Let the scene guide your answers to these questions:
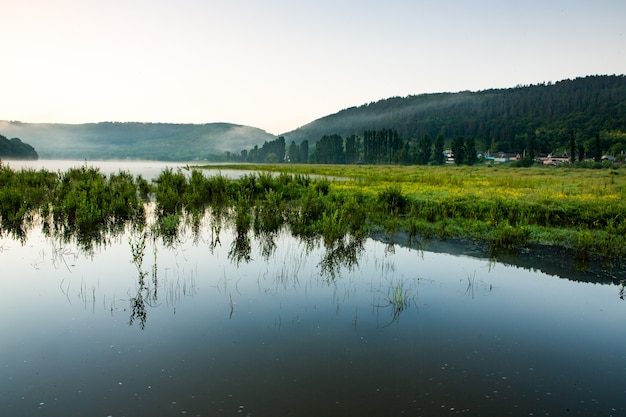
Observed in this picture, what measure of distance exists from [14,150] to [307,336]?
14277 centimetres

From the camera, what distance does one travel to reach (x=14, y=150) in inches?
4722

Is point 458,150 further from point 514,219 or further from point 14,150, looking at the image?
point 14,150

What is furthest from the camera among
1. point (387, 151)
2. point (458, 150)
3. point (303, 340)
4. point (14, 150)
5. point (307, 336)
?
point (387, 151)

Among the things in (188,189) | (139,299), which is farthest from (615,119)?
(139,299)

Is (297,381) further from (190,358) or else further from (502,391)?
(502,391)

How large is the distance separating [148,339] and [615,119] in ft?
687

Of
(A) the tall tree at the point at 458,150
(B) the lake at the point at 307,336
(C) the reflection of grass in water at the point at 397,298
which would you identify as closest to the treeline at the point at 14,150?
(A) the tall tree at the point at 458,150

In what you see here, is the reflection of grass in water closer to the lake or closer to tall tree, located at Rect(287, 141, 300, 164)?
the lake

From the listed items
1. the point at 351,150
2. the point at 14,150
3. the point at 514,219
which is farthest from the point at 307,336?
the point at 14,150

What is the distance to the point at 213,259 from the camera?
11.3m

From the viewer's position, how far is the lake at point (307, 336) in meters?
4.77

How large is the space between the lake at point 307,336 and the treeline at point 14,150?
128615 millimetres

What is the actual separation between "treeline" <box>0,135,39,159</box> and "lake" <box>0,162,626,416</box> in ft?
422

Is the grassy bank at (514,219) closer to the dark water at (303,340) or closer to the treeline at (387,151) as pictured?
the dark water at (303,340)
